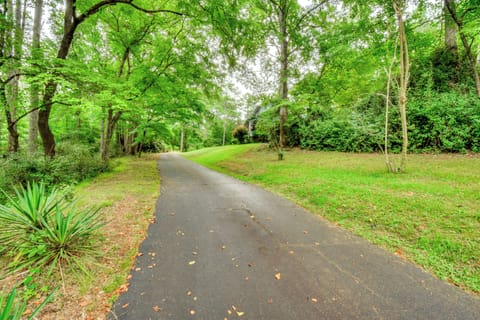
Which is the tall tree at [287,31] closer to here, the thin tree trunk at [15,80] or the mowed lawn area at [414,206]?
the mowed lawn area at [414,206]

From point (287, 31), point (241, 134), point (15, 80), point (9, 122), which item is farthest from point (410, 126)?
point (241, 134)

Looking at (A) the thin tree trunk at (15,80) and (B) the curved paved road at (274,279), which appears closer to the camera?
(B) the curved paved road at (274,279)

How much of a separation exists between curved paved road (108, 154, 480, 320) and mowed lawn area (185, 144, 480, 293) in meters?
0.47

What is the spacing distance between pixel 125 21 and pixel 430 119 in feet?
50.0

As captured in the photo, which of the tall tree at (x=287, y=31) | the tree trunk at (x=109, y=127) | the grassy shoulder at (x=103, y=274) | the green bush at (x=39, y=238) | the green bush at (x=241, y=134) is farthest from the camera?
the green bush at (x=241, y=134)

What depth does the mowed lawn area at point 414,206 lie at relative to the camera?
2771 mm

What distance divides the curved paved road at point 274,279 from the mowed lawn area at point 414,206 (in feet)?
1.54

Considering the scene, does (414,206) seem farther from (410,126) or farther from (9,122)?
(9,122)

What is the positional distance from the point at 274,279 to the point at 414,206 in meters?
3.69

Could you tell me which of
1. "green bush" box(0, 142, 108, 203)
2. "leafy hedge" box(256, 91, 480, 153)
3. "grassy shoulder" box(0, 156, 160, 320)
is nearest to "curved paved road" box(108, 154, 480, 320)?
"grassy shoulder" box(0, 156, 160, 320)

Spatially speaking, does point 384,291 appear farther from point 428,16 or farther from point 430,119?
point 428,16

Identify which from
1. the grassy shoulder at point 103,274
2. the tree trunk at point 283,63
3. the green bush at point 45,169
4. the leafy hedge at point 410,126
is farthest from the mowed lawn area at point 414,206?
the tree trunk at point 283,63

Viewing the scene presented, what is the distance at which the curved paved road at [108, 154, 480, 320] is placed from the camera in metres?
1.89

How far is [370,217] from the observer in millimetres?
3982
